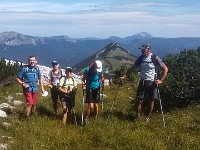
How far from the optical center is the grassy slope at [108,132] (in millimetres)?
11648

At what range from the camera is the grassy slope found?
11648mm

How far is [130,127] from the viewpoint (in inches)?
540

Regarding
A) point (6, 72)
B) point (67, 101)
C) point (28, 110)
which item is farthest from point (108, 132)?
point (6, 72)

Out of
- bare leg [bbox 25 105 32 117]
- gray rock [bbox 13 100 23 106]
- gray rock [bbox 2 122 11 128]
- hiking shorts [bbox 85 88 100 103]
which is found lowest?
gray rock [bbox 13 100 23 106]

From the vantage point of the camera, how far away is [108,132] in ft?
41.6

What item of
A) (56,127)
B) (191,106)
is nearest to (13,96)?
(56,127)

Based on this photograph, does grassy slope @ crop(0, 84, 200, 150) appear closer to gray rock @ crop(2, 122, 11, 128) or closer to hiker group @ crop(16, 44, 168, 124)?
gray rock @ crop(2, 122, 11, 128)

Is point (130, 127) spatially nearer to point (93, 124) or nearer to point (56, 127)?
point (93, 124)

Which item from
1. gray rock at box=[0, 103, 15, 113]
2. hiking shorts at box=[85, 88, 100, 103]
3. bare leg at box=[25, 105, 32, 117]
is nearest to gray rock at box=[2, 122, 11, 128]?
bare leg at box=[25, 105, 32, 117]

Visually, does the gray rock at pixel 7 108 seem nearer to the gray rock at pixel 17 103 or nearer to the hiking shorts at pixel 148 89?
the gray rock at pixel 17 103

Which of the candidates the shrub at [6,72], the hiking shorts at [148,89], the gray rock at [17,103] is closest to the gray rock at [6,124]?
the gray rock at [17,103]

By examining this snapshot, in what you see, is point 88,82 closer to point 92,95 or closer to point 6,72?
point 92,95

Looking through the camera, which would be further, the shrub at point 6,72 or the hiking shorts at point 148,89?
the shrub at point 6,72

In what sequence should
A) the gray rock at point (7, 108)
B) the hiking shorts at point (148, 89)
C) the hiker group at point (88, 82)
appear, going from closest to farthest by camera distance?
the hiker group at point (88, 82), the hiking shorts at point (148, 89), the gray rock at point (7, 108)
